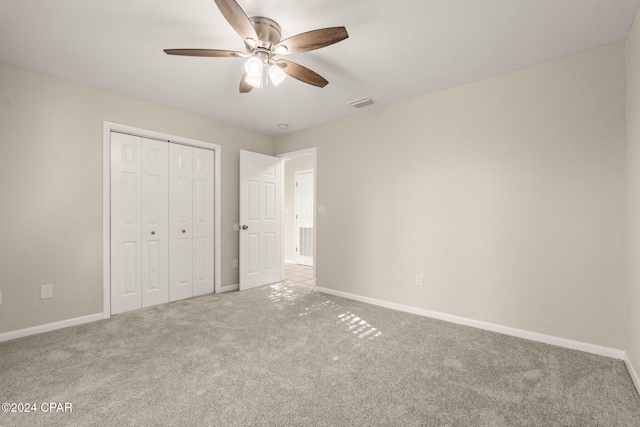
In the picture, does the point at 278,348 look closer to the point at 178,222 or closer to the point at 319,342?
the point at 319,342

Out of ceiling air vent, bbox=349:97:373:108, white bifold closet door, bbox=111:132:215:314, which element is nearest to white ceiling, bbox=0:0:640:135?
ceiling air vent, bbox=349:97:373:108

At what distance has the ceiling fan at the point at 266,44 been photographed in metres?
1.70

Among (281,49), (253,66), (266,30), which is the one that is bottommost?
(253,66)

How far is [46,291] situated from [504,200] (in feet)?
14.7

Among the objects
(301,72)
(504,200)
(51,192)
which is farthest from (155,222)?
(504,200)

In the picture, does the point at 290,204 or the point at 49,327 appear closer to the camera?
the point at 49,327

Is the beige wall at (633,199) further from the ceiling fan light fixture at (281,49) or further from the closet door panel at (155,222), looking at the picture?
the closet door panel at (155,222)

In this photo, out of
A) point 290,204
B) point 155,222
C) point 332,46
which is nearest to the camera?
point 332,46

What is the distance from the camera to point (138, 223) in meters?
3.45

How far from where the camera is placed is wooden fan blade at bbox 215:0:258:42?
153 centimetres

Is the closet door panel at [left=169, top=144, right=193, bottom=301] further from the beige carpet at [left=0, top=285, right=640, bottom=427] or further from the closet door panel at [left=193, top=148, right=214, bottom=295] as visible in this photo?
the beige carpet at [left=0, top=285, right=640, bottom=427]

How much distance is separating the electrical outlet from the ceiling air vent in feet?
12.1

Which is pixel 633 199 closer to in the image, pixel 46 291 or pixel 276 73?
pixel 276 73

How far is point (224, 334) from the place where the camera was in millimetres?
2719
